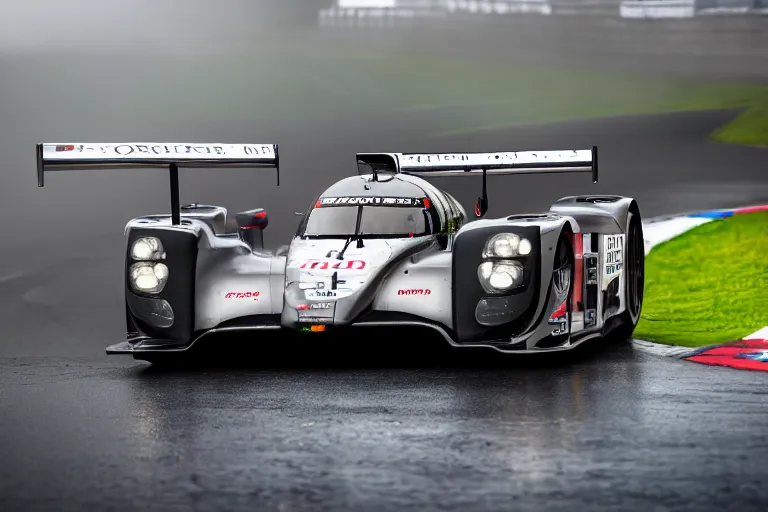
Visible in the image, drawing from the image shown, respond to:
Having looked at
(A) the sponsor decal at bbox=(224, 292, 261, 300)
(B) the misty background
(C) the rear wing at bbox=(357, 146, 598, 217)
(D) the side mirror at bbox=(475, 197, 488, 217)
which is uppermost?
(B) the misty background

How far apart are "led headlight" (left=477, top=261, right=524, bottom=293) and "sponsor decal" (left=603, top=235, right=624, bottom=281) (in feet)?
5.30

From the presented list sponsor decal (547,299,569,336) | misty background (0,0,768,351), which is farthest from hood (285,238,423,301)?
misty background (0,0,768,351)

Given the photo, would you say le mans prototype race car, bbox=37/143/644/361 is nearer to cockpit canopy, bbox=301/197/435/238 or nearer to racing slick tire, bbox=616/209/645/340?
cockpit canopy, bbox=301/197/435/238

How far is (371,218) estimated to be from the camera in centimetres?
1009

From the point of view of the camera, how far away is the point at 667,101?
34.5 m

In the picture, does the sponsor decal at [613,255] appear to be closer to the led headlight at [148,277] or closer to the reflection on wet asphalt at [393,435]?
the reflection on wet asphalt at [393,435]

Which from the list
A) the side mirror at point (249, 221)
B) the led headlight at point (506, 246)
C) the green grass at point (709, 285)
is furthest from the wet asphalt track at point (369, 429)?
the side mirror at point (249, 221)

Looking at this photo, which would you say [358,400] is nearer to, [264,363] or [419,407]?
[419,407]

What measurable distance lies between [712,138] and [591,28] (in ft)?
12.5

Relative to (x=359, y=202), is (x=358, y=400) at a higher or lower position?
lower

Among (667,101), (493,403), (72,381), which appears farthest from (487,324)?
(667,101)

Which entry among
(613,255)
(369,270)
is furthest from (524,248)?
Result: (613,255)

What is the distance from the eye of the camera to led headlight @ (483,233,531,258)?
29.9ft

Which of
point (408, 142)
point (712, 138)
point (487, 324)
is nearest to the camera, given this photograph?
point (487, 324)
